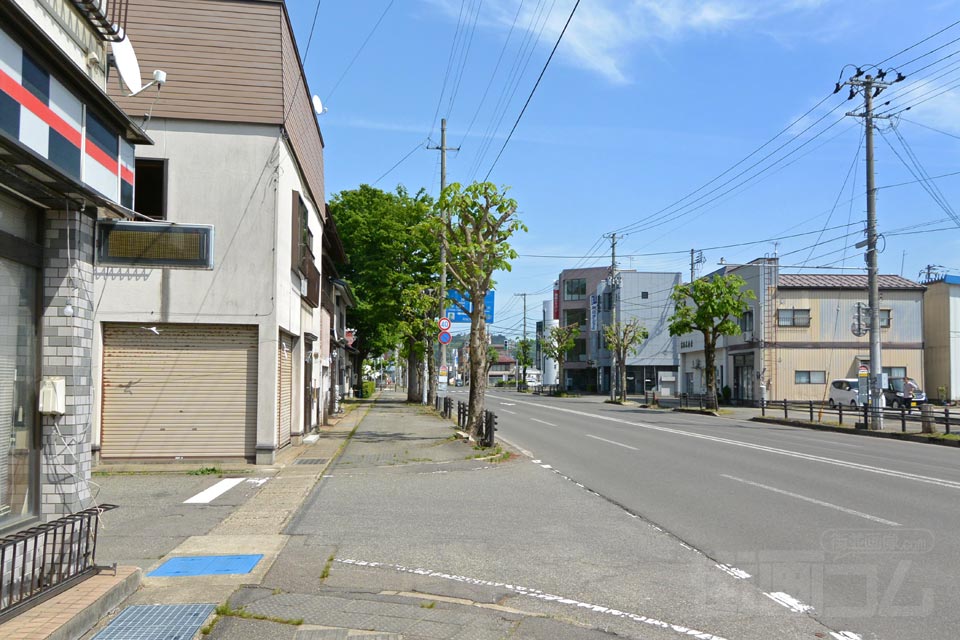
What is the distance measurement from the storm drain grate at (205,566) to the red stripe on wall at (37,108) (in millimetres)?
3867

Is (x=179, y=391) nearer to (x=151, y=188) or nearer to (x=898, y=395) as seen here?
(x=151, y=188)

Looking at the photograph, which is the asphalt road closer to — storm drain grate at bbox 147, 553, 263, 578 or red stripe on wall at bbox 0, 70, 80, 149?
storm drain grate at bbox 147, 553, 263, 578

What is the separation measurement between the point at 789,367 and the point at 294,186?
38588 mm

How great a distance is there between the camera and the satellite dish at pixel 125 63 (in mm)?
8758

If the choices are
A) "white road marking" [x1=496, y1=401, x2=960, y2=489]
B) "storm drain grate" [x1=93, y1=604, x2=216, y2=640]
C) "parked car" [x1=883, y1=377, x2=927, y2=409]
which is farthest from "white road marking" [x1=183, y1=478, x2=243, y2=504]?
"parked car" [x1=883, y1=377, x2=927, y2=409]

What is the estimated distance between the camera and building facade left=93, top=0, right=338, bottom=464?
15188 mm

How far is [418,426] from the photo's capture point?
2670 cm

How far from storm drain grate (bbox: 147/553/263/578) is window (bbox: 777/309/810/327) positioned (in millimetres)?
45931

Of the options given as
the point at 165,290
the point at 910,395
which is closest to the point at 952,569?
the point at 165,290

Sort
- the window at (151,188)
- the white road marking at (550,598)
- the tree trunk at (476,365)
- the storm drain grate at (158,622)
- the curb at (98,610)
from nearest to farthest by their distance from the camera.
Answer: the curb at (98,610), the storm drain grate at (158,622), the white road marking at (550,598), the window at (151,188), the tree trunk at (476,365)

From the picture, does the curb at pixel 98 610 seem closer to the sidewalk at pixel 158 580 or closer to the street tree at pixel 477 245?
the sidewalk at pixel 158 580

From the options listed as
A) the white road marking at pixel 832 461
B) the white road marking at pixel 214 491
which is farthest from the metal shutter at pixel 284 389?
the white road marking at pixel 832 461

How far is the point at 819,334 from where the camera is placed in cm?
4903

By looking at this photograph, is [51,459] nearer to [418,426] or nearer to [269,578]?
[269,578]
